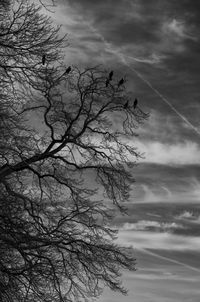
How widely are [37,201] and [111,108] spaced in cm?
377

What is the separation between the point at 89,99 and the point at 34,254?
481cm

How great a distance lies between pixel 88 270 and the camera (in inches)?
703

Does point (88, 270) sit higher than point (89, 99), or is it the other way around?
point (89, 99)

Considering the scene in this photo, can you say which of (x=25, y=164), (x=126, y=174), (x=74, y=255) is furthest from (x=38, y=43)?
(x=74, y=255)

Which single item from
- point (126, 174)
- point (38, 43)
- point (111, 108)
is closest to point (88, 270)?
point (126, 174)

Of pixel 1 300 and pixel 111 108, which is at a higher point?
pixel 111 108

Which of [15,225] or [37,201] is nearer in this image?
[15,225]

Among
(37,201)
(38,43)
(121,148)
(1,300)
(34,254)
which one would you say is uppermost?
(38,43)

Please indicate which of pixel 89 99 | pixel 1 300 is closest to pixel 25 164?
pixel 89 99

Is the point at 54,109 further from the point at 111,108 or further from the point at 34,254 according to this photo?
the point at 34,254

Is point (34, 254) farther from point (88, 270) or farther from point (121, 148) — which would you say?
point (121, 148)

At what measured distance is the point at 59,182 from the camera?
720 inches

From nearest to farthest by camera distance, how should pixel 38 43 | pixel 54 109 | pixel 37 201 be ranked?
pixel 38 43, pixel 54 109, pixel 37 201

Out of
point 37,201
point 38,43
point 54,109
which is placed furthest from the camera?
point 37,201
